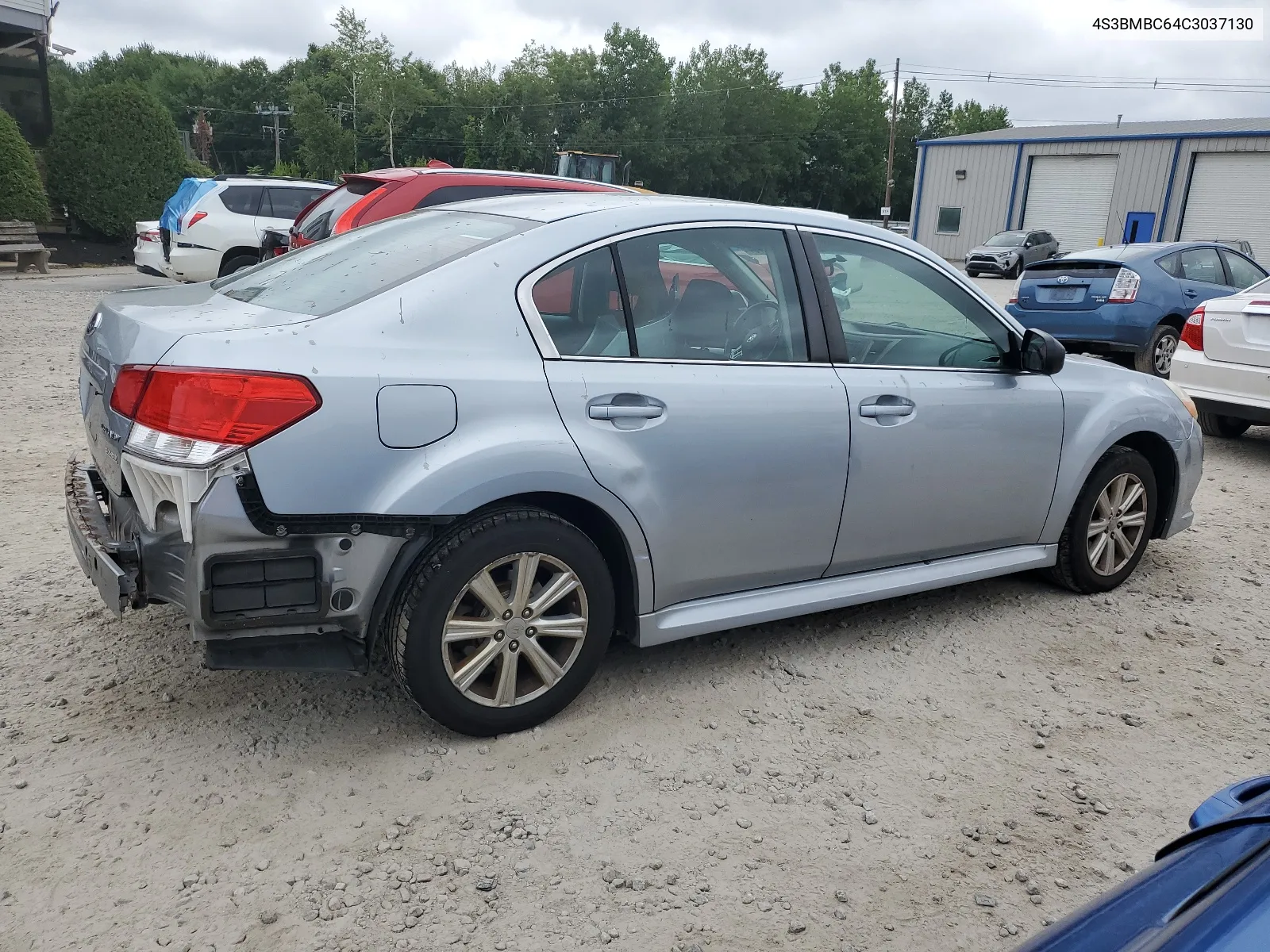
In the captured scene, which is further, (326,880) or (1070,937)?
(326,880)

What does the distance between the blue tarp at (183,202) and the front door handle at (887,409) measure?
40.2 feet

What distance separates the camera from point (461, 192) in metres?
7.95

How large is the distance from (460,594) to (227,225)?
478 inches

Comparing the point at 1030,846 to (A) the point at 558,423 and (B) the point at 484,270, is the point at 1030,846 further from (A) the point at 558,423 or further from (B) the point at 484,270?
(B) the point at 484,270

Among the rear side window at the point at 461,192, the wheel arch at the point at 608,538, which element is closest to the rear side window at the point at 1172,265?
the rear side window at the point at 461,192

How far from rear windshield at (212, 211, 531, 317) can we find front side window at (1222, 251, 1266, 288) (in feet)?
34.3

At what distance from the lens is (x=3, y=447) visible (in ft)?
20.2

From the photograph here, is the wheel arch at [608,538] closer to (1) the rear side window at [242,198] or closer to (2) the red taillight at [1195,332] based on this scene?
(2) the red taillight at [1195,332]

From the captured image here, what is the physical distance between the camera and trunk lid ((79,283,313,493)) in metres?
2.83

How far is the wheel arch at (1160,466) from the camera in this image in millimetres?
4664

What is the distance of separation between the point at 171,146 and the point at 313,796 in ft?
80.7

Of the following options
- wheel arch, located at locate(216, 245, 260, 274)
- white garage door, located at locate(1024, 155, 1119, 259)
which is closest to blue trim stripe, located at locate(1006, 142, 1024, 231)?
white garage door, located at locate(1024, 155, 1119, 259)

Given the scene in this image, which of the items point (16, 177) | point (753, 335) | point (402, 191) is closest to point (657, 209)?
point (753, 335)

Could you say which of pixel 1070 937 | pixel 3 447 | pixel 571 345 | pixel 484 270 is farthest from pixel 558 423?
pixel 3 447
